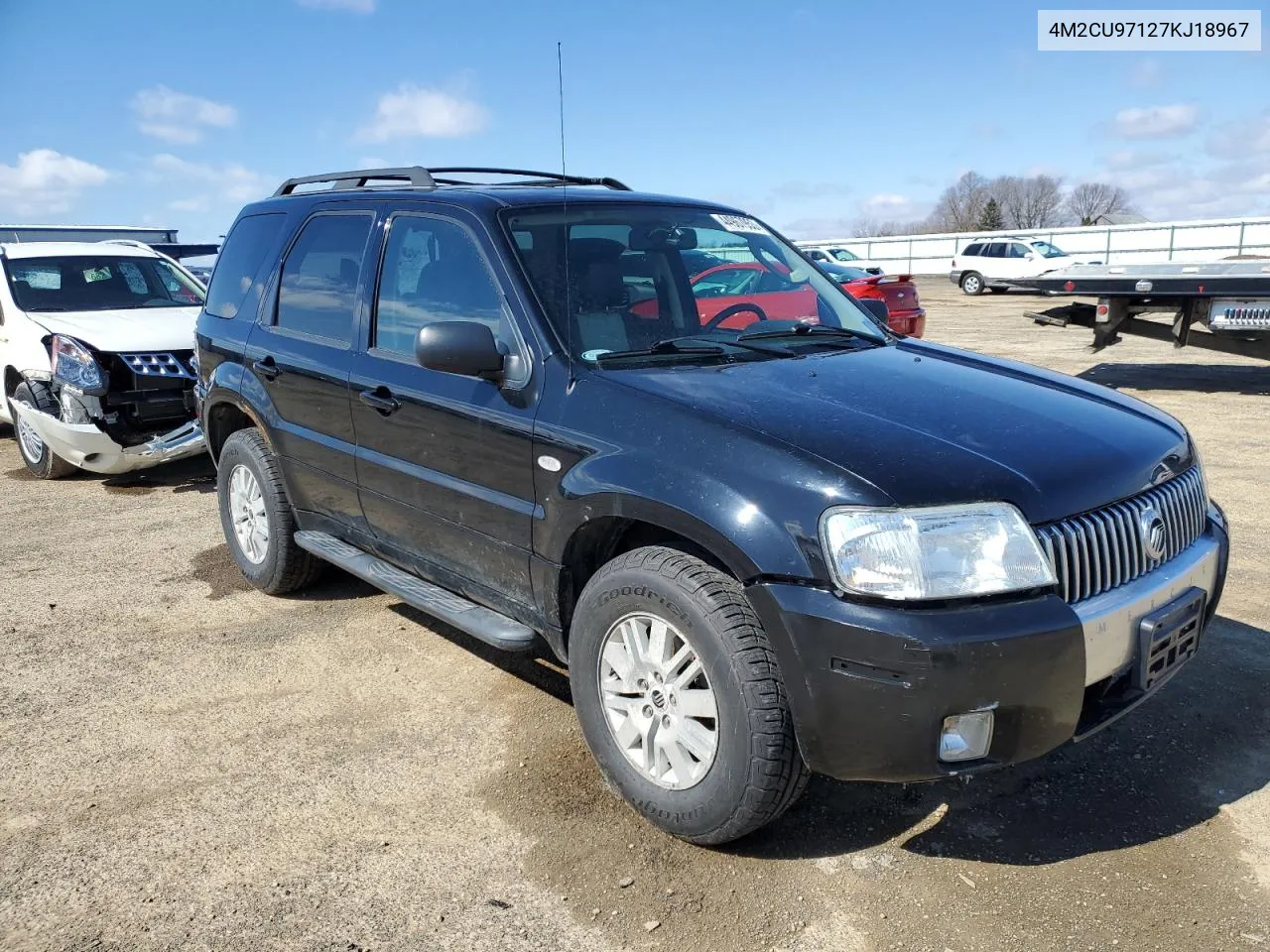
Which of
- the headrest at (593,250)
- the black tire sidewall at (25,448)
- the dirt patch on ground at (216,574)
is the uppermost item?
the headrest at (593,250)

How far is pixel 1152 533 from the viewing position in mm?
2869

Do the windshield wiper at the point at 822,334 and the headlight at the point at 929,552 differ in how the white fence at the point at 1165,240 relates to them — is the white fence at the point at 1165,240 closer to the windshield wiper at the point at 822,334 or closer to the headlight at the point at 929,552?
the windshield wiper at the point at 822,334

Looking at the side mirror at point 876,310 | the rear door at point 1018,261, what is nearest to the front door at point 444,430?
the side mirror at point 876,310

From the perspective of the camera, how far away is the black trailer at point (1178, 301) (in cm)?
1028

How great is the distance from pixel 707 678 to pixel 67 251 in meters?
8.08

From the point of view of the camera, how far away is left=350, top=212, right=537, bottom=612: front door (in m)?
3.37

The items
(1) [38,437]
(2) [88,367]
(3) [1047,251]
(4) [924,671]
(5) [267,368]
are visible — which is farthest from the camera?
(3) [1047,251]

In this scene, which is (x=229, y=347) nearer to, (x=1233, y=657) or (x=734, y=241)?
(x=734, y=241)

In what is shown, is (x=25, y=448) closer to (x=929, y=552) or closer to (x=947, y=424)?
(x=947, y=424)

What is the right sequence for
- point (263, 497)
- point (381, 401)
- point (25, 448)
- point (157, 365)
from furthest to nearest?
point (25, 448) → point (157, 365) → point (263, 497) → point (381, 401)

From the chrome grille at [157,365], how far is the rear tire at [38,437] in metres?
0.70

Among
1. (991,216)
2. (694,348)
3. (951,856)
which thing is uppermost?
(991,216)

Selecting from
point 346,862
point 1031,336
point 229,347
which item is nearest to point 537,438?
point 346,862

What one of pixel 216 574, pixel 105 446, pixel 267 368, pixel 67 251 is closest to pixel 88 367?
pixel 105 446
